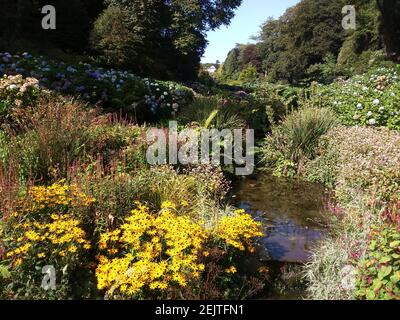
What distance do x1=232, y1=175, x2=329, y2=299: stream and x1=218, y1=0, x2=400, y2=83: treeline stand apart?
20.1 m

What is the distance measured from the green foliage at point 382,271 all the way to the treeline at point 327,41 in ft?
78.5

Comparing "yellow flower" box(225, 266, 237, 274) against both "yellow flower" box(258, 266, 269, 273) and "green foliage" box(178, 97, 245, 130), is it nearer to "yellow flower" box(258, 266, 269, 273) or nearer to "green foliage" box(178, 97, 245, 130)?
"yellow flower" box(258, 266, 269, 273)

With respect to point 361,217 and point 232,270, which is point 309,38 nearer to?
point 361,217

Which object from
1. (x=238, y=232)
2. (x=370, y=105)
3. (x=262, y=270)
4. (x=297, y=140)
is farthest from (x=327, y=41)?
(x=238, y=232)

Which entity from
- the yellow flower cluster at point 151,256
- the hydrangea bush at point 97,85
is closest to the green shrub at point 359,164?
the yellow flower cluster at point 151,256

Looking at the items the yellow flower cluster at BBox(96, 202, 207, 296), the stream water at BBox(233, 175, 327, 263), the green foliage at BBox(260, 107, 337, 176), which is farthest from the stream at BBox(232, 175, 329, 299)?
the yellow flower cluster at BBox(96, 202, 207, 296)

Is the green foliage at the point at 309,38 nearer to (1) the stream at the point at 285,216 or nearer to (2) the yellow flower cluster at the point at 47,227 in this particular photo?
(1) the stream at the point at 285,216

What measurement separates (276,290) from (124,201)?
5.36 ft

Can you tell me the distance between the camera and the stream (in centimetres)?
416

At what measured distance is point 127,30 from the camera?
15438 millimetres

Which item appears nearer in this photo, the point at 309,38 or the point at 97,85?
the point at 97,85

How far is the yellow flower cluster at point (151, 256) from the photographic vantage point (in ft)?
9.41

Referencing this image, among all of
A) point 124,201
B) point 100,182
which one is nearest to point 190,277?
point 124,201

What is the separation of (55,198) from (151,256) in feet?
3.18
